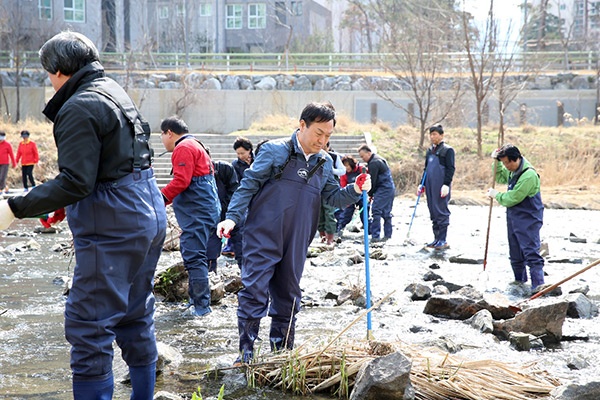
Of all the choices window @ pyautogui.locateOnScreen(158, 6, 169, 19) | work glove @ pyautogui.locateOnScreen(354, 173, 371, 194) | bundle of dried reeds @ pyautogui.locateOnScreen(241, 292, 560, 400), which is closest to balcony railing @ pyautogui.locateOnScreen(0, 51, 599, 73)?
window @ pyautogui.locateOnScreen(158, 6, 169, 19)

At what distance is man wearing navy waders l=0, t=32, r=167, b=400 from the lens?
3420 millimetres

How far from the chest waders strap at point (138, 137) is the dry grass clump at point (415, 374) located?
159cm

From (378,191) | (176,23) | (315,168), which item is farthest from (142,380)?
(176,23)

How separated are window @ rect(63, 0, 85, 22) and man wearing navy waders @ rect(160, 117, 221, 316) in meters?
43.1

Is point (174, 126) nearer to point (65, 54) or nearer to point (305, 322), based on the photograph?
point (305, 322)

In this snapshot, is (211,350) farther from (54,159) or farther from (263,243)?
(54,159)

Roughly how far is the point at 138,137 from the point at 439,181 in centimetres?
879

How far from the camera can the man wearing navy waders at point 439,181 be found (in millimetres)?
11867

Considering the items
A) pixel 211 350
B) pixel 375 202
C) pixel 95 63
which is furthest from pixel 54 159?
pixel 95 63

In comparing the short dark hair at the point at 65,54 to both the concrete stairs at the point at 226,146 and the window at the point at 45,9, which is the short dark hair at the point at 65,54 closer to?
the concrete stairs at the point at 226,146

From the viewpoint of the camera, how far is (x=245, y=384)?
4.75 m

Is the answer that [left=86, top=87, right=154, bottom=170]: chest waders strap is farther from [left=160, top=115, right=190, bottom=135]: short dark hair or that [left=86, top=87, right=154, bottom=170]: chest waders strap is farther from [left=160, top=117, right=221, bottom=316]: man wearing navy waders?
[left=160, top=115, right=190, bottom=135]: short dark hair

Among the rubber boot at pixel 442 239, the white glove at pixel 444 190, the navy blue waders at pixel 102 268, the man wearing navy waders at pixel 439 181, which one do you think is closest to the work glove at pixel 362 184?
the navy blue waders at pixel 102 268

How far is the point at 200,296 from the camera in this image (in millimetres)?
7090
